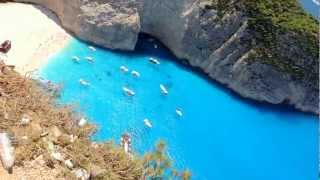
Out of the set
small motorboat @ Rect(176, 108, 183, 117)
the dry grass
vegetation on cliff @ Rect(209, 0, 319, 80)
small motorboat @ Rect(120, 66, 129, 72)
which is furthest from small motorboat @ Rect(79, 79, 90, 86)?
vegetation on cliff @ Rect(209, 0, 319, 80)

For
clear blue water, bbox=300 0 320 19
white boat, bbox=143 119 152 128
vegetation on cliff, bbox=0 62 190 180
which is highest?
clear blue water, bbox=300 0 320 19

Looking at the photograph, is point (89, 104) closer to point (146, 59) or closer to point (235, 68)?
point (146, 59)

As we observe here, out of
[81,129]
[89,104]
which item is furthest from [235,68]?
[81,129]

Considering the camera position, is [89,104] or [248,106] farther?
[248,106]

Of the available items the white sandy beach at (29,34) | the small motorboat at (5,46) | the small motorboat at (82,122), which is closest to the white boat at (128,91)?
the white sandy beach at (29,34)

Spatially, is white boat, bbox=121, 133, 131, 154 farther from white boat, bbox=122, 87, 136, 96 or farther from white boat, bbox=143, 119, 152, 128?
white boat, bbox=122, 87, 136, 96

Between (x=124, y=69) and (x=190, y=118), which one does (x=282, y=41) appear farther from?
(x=124, y=69)

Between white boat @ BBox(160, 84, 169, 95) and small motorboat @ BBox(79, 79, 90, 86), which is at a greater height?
white boat @ BBox(160, 84, 169, 95)
